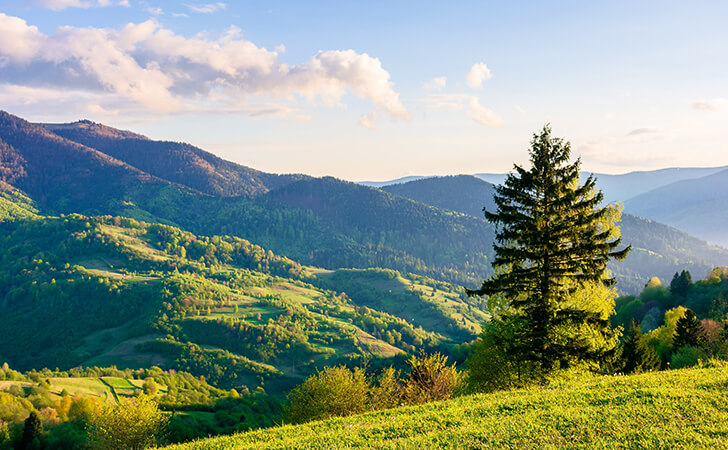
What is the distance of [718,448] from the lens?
1237 cm

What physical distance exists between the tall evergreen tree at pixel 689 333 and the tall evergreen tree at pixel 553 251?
41689mm

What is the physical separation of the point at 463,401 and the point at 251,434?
11657 millimetres

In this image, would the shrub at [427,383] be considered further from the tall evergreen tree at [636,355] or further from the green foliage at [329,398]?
the tall evergreen tree at [636,355]

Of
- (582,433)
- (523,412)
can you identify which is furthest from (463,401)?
(582,433)

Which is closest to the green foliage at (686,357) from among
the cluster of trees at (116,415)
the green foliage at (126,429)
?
the cluster of trees at (116,415)

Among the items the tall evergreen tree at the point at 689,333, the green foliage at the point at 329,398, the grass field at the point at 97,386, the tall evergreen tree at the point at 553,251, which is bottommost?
the grass field at the point at 97,386

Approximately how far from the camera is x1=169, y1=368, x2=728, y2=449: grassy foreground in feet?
46.2

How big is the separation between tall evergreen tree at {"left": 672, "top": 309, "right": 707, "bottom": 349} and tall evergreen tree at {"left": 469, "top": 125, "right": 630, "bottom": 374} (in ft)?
137

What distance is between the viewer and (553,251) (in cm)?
2920

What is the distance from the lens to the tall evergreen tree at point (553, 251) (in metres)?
28.6

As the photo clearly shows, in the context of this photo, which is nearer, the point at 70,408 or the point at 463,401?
the point at 463,401

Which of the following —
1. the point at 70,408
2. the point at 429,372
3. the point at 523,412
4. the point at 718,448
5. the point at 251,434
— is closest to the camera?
the point at 718,448

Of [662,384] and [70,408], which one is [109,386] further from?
[662,384]

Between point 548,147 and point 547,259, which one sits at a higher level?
point 548,147
